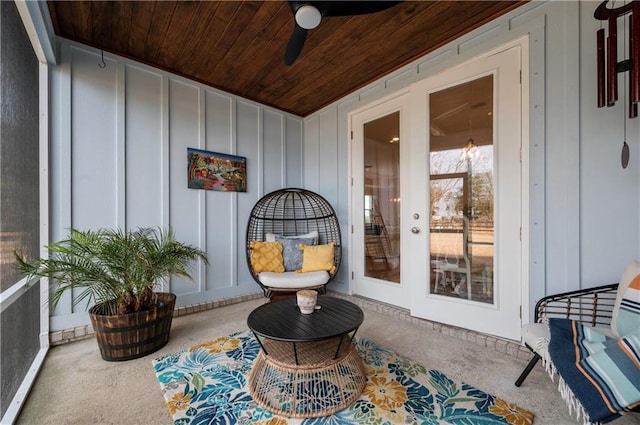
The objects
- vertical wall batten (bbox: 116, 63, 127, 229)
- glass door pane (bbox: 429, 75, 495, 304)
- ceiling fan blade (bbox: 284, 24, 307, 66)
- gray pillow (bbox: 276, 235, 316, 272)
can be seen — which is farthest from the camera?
gray pillow (bbox: 276, 235, 316, 272)

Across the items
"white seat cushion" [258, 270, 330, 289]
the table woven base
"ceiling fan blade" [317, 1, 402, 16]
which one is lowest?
the table woven base

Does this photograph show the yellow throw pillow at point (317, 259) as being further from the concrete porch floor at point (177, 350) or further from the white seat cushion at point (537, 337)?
the white seat cushion at point (537, 337)

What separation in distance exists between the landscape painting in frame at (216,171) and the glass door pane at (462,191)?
7.95ft

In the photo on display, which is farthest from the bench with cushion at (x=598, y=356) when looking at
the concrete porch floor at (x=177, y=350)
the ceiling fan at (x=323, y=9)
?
the ceiling fan at (x=323, y=9)

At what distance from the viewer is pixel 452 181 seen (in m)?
2.58

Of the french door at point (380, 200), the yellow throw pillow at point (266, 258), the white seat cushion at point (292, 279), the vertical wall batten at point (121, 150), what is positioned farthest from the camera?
the yellow throw pillow at point (266, 258)

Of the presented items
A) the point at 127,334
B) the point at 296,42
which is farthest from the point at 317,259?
the point at 296,42

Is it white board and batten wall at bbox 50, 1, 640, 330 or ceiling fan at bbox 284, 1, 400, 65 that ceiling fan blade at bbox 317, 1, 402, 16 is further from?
white board and batten wall at bbox 50, 1, 640, 330

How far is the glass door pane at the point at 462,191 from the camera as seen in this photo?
238 cm

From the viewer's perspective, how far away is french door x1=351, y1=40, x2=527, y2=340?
7.32 ft

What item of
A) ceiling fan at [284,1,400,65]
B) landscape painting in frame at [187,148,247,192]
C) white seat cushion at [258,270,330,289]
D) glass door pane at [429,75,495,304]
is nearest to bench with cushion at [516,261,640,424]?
glass door pane at [429,75,495,304]

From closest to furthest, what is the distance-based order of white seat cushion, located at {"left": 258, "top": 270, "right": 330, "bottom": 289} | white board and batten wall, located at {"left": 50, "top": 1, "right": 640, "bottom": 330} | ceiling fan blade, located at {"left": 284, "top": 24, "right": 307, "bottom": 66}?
1. ceiling fan blade, located at {"left": 284, "top": 24, "right": 307, "bottom": 66}
2. white board and batten wall, located at {"left": 50, "top": 1, "right": 640, "bottom": 330}
3. white seat cushion, located at {"left": 258, "top": 270, "right": 330, "bottom": 289}

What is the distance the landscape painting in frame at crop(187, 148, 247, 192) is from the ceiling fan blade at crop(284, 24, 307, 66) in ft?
5.87

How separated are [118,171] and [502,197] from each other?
12.1 feet
